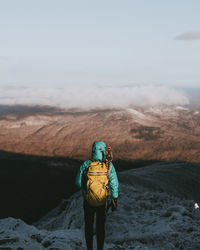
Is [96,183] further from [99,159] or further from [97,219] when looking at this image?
[97,219]

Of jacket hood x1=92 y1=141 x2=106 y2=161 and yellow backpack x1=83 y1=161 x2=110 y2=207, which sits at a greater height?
jacket hood x1=92 y1=141 x2=106 y2=161

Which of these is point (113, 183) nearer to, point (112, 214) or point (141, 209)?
point (112, 214)

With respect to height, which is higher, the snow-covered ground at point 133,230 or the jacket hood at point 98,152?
the jacket hood at point 98,152

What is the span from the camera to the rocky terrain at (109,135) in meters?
65.2

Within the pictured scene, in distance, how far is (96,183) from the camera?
11.4ft

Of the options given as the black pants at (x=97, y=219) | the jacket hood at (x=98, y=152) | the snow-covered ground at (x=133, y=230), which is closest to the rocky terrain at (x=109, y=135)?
the snow-covered ground at (x=133, y=230)

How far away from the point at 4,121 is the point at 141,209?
116 meters

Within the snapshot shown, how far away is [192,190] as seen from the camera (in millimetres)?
18141

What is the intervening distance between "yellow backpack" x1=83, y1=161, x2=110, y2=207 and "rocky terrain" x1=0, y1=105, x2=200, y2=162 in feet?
184

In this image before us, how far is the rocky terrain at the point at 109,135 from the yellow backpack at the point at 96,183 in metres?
56.2

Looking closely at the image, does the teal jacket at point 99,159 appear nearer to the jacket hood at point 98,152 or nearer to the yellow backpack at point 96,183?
the jacket hood at point 98,152

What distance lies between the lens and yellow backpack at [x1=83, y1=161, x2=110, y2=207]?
346 centimetres

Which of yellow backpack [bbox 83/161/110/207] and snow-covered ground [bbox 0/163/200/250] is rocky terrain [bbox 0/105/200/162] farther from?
yellow backpack [bbox 83/161/110/207]

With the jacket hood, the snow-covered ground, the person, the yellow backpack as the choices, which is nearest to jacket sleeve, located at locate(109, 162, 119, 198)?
the person
